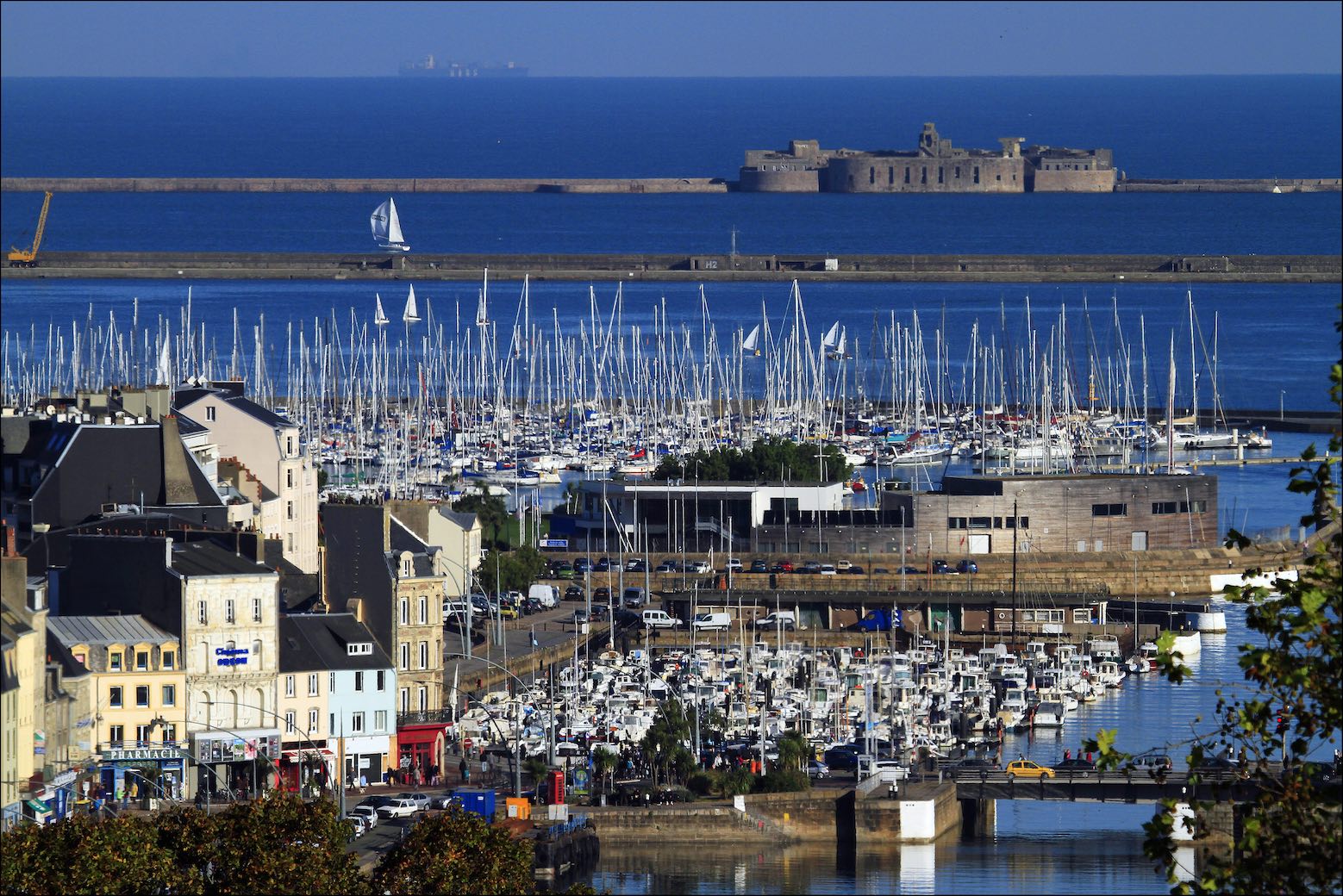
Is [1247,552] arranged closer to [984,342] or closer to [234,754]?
[234,754]

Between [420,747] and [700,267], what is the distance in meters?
114

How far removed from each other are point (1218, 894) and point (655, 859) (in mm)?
22141

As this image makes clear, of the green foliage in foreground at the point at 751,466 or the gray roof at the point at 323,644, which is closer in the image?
the gray roof at the point at 323,644

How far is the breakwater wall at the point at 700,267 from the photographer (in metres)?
149

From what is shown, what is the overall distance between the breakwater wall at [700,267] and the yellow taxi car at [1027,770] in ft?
349

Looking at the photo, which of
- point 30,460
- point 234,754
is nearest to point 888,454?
point 30,460

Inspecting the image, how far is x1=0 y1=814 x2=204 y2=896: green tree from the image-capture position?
26.4m

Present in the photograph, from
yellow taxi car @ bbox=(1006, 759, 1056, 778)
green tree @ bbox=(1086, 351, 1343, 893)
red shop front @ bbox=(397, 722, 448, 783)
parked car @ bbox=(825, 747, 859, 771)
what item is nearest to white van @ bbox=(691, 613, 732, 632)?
parked car @ bbox=(825, 747, 859, 771)

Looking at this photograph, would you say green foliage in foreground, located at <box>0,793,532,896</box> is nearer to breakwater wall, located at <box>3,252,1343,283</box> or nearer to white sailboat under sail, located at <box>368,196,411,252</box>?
breakwater wall, located at <box>3,252,1343,283</box>

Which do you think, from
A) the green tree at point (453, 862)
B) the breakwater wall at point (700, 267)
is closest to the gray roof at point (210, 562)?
the green tree at point (453, 862)

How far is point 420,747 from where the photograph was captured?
4197 cm

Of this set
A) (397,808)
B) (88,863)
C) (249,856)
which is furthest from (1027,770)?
(88,863)

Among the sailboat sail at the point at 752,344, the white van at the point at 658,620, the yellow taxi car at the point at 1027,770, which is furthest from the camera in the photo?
the sailboat sail at the point at 752,344

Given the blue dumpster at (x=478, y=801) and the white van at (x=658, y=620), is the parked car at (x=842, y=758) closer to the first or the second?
the blue dumpster at (x=478, y=801)
